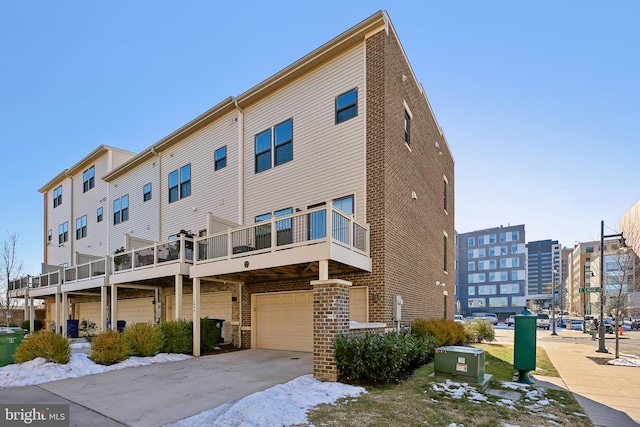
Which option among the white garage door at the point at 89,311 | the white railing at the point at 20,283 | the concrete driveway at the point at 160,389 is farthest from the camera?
the white railing at the point at 20,283

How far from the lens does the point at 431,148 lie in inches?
746

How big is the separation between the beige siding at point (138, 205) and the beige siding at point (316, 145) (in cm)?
793

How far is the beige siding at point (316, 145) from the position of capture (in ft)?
42.3

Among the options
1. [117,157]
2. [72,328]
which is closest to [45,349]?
[72,328]

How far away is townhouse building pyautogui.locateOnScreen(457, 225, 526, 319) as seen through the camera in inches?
3219

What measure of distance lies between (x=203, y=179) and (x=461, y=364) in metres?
13.8

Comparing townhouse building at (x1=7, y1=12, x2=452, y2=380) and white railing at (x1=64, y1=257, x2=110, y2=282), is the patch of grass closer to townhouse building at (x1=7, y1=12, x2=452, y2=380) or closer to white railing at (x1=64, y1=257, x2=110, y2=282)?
townhouse building at (x1=7, y1=12, x2=452, y2=380)

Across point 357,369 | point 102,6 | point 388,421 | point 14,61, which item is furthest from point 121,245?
point 388,421

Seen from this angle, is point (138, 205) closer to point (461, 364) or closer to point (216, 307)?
point (216, 307)

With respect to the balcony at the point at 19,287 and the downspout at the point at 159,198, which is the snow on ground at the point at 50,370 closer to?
the downspout at the point at 159,198

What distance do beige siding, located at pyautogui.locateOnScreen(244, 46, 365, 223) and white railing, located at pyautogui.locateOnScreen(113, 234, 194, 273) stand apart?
2.67 metres

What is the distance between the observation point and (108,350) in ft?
37.2

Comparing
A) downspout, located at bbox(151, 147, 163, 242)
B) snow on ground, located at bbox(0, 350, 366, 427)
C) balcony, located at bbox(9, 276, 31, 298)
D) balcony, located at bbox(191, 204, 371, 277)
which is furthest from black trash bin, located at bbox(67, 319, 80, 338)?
balcony, located at bbox(191, 204, 371, 277)

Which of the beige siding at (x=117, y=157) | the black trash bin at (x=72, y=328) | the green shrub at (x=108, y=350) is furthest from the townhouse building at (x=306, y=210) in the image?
the beige siding at (x=117, y=157)
